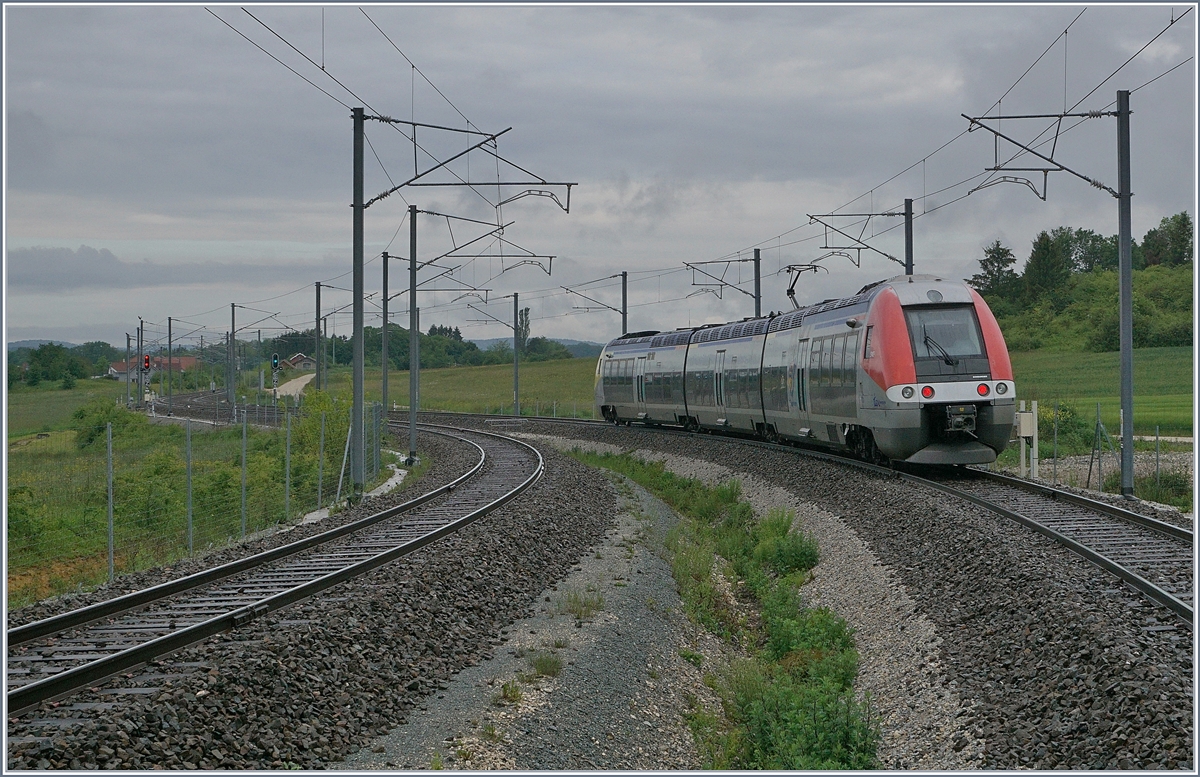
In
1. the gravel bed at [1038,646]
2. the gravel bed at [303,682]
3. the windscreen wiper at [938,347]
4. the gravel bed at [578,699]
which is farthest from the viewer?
the windscreen wiper at [938,347]

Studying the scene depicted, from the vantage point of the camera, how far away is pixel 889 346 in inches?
803


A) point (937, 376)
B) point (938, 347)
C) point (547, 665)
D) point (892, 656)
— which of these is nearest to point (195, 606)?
point (547, 665)

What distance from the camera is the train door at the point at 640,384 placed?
4447 cm

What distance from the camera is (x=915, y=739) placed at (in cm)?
970

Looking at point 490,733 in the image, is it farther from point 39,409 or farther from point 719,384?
point 39,409

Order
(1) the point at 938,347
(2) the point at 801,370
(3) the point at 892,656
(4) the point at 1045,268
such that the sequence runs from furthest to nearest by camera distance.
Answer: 1. (4) the point at 1045,268
2. (2) the point at 801,370
3. (1) the point at 938,347
4. (3) the point at 892,656

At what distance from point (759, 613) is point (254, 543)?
25.5 ft

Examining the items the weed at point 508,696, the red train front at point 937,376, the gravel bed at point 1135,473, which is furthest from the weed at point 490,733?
the red train front at point 937,376

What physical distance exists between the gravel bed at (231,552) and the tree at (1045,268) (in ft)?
294

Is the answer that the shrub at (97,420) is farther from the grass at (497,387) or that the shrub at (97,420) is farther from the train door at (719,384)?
the train door at (719,384)

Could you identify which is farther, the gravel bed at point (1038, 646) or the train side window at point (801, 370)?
the train side window at point (801, 370)

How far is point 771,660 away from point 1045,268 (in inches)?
4096

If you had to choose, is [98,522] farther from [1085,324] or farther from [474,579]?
[1085,324]

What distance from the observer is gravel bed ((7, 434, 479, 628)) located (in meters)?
12.1
